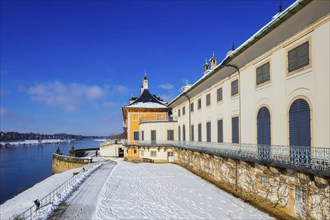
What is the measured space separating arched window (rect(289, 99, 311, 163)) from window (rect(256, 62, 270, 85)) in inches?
115

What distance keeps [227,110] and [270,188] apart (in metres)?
7.98

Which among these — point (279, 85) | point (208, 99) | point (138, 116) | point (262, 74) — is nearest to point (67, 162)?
point (138, 116)

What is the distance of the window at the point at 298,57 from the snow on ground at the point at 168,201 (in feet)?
25.3

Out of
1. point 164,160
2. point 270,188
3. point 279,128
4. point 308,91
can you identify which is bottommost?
point 164,160

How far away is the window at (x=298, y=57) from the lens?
11.4m

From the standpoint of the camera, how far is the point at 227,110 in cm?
2042

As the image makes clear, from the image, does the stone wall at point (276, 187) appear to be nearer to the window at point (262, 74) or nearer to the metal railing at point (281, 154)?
the metal railing at point (281, 154)

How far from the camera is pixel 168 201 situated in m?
17.1

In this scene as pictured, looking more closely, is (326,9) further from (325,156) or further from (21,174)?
(21,174)

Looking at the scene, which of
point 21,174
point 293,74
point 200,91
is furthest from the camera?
point 21,174

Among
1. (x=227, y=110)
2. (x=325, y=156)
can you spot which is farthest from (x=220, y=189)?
(x=325, y=156)

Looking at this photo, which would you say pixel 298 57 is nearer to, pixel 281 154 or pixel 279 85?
pixel 279 85

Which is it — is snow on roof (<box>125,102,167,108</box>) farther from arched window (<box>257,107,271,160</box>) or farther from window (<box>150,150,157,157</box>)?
arched window (<box>257,107,271,160</box>)

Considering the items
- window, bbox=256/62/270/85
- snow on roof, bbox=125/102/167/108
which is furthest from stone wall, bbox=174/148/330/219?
snow on roof, bbox=125/102/167/108
